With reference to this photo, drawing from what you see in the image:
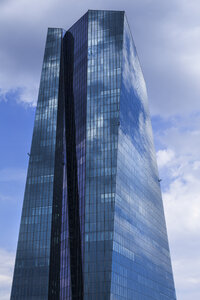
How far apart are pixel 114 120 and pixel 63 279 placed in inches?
2098

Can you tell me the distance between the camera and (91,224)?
363ft

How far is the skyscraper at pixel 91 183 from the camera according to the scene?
359ft

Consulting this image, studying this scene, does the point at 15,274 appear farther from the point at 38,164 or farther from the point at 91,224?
the point at 38,164

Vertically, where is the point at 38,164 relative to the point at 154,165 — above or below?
below

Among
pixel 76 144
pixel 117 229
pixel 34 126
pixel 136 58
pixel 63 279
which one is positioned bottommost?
pixel 63 279

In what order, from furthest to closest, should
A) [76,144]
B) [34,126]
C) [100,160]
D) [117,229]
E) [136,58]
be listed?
[136,58] → [34,126] → [76,144] → [100,160] → [117,229]

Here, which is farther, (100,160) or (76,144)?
(76,144)

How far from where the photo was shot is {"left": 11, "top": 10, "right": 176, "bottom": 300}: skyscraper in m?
109

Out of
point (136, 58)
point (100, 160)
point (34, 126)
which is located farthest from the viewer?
point (136, 58)

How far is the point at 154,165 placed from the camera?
174375 millimetres

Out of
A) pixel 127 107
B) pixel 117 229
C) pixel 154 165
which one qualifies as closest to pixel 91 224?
pixel 117 229

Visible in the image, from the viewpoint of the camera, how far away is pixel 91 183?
117000 millimetres

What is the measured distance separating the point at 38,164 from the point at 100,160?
86.5 ft

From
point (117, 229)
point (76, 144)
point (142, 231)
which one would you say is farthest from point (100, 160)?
point (142, 231)
